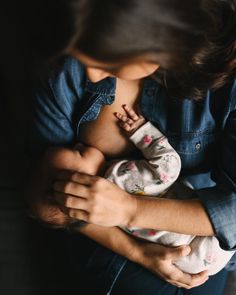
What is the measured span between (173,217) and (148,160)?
12 centimetres

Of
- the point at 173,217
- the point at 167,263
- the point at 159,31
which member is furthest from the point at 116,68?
the point at 167,263

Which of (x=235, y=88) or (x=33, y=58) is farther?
(x=235, y=88)

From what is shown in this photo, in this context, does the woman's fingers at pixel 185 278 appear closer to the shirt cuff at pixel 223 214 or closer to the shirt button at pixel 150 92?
the shirt cuff at pixel 223 214

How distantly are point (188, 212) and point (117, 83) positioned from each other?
30cm

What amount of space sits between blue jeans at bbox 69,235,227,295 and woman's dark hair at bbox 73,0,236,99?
476mm

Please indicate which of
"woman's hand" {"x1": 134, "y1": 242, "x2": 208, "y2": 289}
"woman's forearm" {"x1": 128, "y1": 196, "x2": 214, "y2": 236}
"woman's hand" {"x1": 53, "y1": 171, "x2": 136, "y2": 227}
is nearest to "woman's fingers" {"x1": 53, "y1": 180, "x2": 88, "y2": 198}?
"woman's hand" {"x1": 53, "y1": 171, "x2": 136, "y2": 227}

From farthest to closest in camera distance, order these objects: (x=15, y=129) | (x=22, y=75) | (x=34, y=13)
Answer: (x=15, y=129) < (x=22, y=75) < (x=34, y=13)

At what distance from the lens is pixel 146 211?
3.17ft

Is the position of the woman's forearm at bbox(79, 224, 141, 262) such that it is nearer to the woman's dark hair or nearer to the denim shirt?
the denim shirt

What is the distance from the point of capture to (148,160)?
39.0 inches

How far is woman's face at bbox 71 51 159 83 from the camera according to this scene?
714 millimetres

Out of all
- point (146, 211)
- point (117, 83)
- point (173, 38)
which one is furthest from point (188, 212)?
point (173, 38)

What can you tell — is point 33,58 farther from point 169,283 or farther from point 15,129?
point 169,283

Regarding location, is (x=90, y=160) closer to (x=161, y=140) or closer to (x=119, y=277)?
(x=161, y=140)
